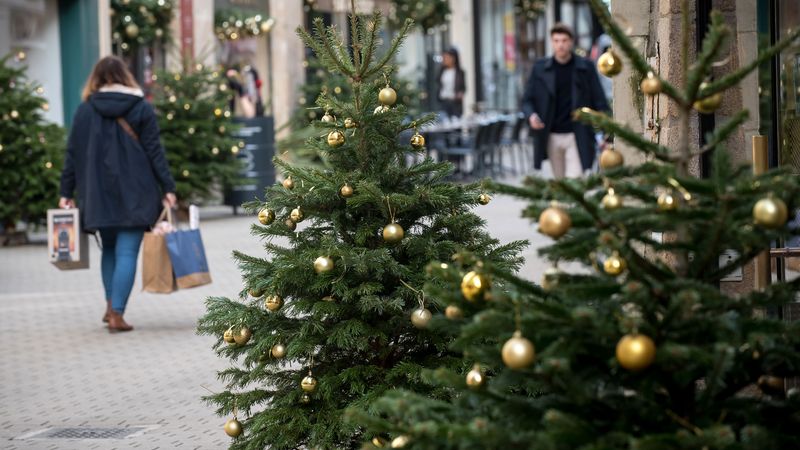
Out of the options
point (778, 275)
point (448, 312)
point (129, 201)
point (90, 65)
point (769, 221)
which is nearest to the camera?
point (769, 221)

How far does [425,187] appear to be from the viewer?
198 inches

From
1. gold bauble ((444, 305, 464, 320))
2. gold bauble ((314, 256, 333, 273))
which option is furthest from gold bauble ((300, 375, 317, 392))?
gold bauble ((444, 305, 464, 320))

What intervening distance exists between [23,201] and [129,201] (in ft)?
21.2

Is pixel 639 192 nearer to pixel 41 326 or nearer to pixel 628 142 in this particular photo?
pixel 628 142

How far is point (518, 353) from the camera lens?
291 cm

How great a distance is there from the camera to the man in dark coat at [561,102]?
44.6 feet

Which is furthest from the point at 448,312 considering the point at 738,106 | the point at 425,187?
the point at 738,106

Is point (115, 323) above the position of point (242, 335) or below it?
below

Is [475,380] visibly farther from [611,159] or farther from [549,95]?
[549,95]

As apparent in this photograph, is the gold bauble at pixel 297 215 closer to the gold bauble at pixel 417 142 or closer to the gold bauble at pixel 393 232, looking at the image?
the gold bauble at pixel 393 232

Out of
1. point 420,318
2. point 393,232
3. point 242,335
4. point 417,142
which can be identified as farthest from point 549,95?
point 420,318

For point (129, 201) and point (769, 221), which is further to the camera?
point (129, 201)

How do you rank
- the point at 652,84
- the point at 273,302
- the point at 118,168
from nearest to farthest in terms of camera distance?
the point at 652,84, the point at 273,302, the point at 118,168

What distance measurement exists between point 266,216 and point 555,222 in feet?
7.44
